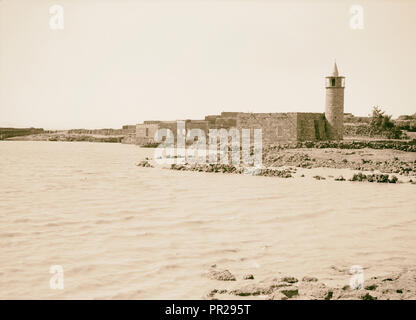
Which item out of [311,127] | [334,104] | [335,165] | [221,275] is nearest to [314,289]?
[221,275]

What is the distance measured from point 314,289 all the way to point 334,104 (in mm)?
29124

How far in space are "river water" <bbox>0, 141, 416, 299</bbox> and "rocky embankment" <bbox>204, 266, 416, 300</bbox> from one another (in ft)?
1.01

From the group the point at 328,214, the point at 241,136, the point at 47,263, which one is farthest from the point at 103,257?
the point at 241,136

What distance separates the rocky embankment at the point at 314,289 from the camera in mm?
5312

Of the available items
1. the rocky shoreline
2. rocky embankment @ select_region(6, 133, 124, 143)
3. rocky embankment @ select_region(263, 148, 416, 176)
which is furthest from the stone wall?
rocky embankment @ select_region(263, 148, 416, 176)

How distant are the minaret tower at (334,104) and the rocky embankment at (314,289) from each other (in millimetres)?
27839

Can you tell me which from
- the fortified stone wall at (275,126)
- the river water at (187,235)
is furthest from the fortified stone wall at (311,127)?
the river water at (187,235)

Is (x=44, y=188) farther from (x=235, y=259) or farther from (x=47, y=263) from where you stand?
(x=235, y=259)

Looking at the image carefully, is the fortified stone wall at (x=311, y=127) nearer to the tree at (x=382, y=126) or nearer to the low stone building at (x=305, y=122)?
the low stone building at (x=305, y=122)

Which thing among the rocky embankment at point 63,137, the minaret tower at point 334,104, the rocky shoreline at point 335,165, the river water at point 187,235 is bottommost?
the river water at point 187,235

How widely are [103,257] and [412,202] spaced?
346 inches

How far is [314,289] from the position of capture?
5500mm

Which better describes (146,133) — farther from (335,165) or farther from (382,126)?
(335,165)

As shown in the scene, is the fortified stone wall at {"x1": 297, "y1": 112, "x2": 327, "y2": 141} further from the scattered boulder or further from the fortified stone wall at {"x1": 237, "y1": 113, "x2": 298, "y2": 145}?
the scattered boulder
